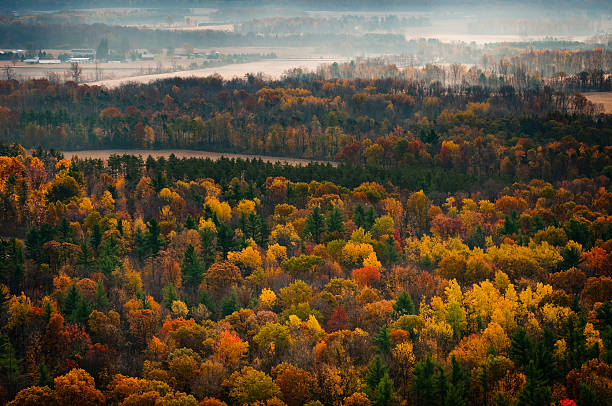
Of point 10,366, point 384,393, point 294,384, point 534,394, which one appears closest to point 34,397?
point 10,366

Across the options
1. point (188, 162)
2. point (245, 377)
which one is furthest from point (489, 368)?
point (188, 162)

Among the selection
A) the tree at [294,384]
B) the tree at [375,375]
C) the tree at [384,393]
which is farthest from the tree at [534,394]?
the tree at [294,384]

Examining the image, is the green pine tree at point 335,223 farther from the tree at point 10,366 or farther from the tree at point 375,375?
the tree at point 10,366

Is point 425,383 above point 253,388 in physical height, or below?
above

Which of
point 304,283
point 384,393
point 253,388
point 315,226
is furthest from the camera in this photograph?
point 315,226

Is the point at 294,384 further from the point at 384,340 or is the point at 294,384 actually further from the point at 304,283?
the point at 304,283

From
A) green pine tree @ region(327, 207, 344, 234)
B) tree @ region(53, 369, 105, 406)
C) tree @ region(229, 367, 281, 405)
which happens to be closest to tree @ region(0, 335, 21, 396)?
tree @ region(53, 369, 105, 406)
